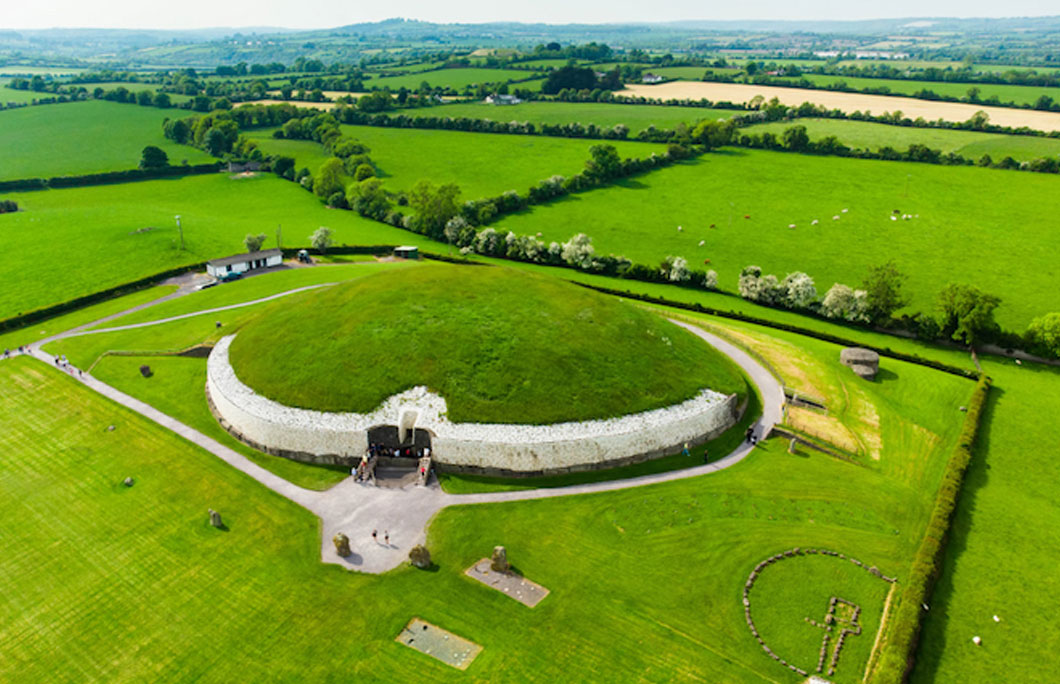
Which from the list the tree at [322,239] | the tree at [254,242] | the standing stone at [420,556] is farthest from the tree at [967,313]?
the tree at [254,242]

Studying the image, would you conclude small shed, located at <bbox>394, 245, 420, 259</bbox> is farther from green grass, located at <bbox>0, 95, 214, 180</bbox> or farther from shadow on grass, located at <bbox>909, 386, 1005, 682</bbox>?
green grass, located at <bbox>0, 95, 214, 180</bbox>

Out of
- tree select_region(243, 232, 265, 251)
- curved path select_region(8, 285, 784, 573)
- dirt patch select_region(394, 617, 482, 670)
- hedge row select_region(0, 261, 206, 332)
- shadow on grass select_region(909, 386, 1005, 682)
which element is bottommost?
shadow on grass select_region(909, 386, 1005, 682)

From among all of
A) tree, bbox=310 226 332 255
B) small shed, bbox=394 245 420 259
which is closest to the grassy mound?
small shed, bbox=394 245 420 259

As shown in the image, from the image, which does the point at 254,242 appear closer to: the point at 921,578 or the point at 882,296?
the point at 882,296

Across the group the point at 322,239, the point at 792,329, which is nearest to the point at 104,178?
the point at 322,239

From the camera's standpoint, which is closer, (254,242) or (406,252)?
(254,242)

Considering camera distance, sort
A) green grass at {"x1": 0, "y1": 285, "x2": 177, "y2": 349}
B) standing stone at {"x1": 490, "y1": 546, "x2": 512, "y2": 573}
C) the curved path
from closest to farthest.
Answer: standing stone at {"x1": 490, "y1": 546, "x2": 512, "y2": 573} < the curved path < green grass at {"x1": 0, "y1": 285, "x2": 177, "y2": 349}
